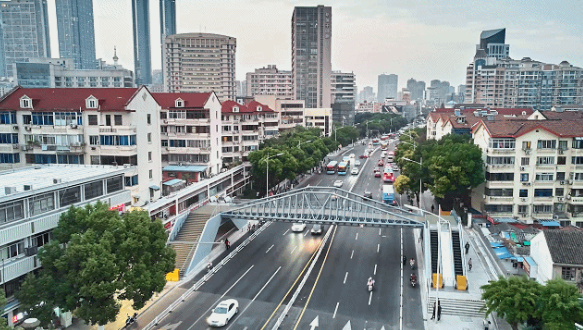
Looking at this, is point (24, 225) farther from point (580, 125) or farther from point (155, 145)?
point (580, 125)

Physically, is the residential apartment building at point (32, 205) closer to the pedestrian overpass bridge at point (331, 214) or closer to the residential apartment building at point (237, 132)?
the pedestrian overpass bridge at point (331, 214)

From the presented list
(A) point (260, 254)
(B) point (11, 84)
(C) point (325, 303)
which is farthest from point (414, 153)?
(B) point (11, 84)

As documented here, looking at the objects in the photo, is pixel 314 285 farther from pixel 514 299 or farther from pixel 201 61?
pixel 201 61

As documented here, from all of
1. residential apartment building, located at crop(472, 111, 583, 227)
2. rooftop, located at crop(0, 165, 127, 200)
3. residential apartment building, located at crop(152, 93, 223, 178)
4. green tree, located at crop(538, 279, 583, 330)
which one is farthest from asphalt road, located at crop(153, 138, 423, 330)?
residential apartment building, located at crop(152, 93, 223, 178)

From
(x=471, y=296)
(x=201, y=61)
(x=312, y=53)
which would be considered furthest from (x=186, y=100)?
(x=201, y=61)

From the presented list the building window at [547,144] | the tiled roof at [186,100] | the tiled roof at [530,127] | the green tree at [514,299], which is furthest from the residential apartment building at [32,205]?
the building window at [547,144]

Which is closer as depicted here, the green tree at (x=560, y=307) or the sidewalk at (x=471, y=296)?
the green tree at (x=560, y=307)
